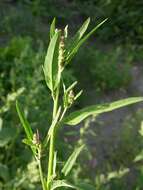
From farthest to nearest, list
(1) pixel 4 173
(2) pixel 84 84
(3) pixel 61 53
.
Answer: (2) pixel 84 84
(1) pixel 4 173
(3) pixel 61 53

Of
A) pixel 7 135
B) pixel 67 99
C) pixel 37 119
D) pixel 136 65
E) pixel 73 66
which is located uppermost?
pixel 67 99

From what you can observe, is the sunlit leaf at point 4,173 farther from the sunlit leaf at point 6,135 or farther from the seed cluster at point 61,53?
the seed cluster at point 61,53

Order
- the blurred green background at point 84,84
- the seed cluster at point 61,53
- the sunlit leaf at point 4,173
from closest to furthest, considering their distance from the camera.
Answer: the seed cluster at point 61,53 < the sunlit leaf at point 4,173 < the blurred green background at point 84,84

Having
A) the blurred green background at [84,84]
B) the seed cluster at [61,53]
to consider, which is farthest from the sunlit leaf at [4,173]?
the seed cluster at [61,53]

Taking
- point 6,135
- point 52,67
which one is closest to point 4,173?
point 6,135

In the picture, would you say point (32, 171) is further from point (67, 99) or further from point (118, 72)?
point (118, 72)

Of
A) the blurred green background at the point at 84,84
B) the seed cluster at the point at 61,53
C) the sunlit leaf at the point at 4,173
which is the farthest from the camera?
the blurred green background at the point at 84,84

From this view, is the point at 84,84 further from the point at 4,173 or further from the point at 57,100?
the point at 57,100

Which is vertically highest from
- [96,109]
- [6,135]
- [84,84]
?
[96,109]

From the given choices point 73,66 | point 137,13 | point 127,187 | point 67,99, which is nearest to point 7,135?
point 127,187
